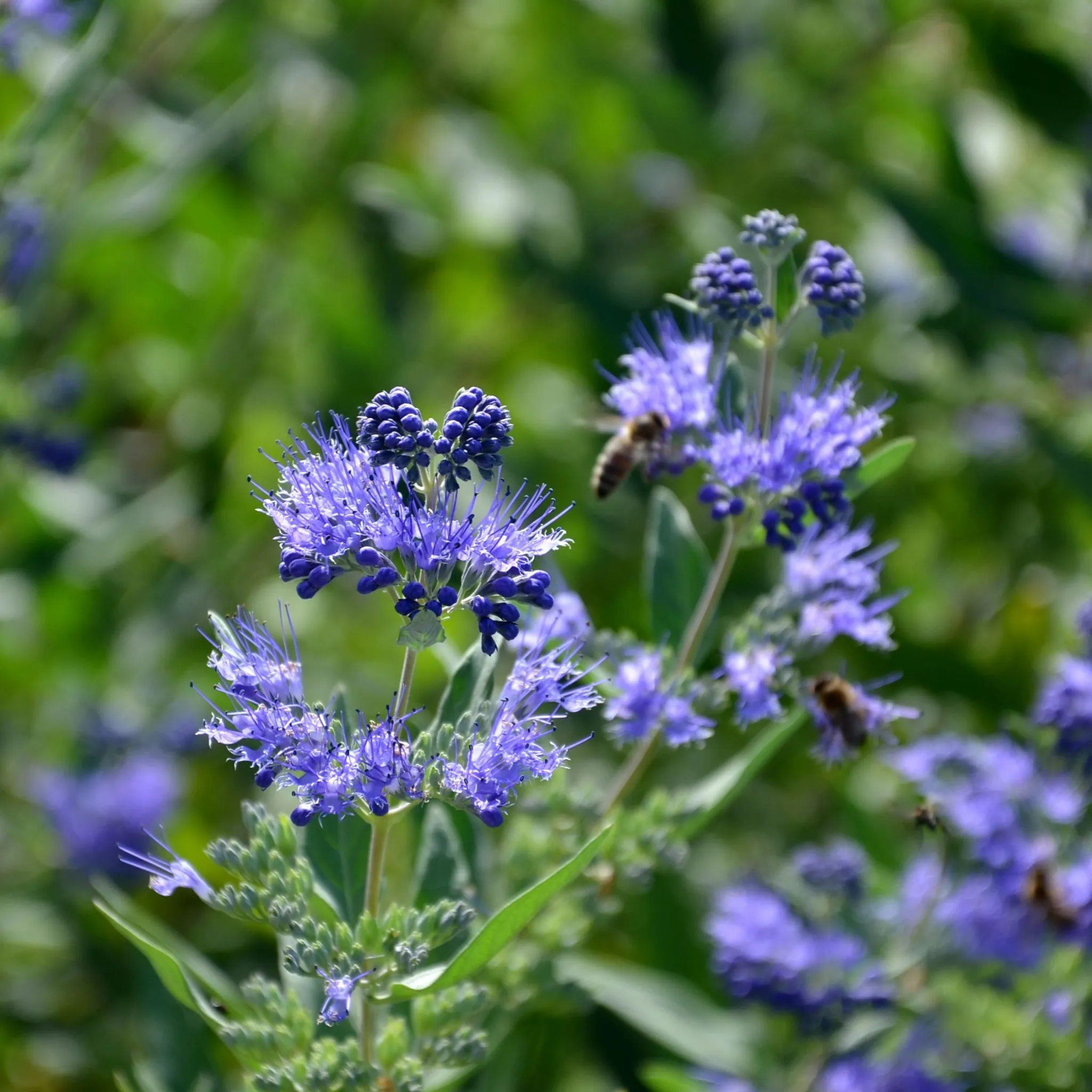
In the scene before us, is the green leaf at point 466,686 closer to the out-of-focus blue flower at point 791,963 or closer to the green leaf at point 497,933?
the green leaf at point 497,933

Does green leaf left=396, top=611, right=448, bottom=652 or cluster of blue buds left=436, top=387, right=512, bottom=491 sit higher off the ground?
cluster of blue buds left=436, top=387, right=512, bottom=491

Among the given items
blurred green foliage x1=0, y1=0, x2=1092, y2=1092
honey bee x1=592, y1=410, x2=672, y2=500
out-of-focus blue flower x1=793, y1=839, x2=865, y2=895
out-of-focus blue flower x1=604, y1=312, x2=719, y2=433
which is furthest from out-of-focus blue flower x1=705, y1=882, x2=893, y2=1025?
out-of-focus blue flower x1=604, y1=312, x2=719, y2=433

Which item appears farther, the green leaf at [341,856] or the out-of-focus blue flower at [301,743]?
the green leaf at [341,856]

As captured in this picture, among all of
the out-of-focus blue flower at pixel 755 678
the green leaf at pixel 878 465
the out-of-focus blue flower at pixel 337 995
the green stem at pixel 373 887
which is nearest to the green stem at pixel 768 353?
the green leaf at pixel 878 465

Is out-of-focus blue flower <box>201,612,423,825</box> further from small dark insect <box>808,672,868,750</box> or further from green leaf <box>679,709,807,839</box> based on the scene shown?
small dark insect <box>808,672,868,750</box>

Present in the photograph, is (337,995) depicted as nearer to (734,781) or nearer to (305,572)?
(305,572)

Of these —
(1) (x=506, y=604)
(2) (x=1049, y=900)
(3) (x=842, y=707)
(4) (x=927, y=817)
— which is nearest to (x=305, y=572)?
(1) (x=506, y=604)

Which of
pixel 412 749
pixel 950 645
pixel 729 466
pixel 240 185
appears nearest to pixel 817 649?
pixel 729 466
